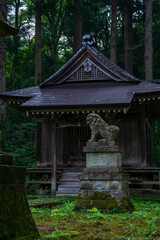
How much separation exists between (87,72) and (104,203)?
11.3m

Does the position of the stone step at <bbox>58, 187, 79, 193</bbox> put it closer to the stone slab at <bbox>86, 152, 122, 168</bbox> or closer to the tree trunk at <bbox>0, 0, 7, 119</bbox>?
the stone slab at <bbox>86, 152, 122, 168</bbox>

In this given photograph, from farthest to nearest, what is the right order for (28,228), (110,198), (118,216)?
1. (110,198)
2. (118,216)
3. (28,228)

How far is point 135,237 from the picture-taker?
218 inches

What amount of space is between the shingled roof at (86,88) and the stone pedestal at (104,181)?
5.88 m

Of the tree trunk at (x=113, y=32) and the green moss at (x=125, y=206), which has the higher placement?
the tree trunk at (x=113, y=32)

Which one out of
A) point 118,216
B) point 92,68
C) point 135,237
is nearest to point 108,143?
point 118,216

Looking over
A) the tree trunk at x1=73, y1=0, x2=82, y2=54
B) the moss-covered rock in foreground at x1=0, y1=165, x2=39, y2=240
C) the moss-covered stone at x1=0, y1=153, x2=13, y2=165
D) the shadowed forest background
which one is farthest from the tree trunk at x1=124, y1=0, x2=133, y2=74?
the moss-covered rock in foreground at x1=0, y1=165, x2=39, y2=240

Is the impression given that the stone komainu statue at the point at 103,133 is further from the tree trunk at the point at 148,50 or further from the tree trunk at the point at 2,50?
the tree trunk at the point at 148,50

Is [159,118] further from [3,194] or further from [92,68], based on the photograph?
[3,194]

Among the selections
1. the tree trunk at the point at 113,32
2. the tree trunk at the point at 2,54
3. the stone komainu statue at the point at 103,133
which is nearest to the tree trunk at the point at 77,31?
the tree trunk at the point at 113,32

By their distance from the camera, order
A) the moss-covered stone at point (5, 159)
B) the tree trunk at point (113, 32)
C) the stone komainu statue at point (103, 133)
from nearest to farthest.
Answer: the moss-covered stone at point (5, 159), the stone komainu statue at point (103, 133), the tree trunk at point (113, 32)

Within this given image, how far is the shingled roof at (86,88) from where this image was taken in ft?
51.8

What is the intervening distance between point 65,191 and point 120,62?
23078 mm

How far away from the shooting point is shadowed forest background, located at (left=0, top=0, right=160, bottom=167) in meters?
26.6
